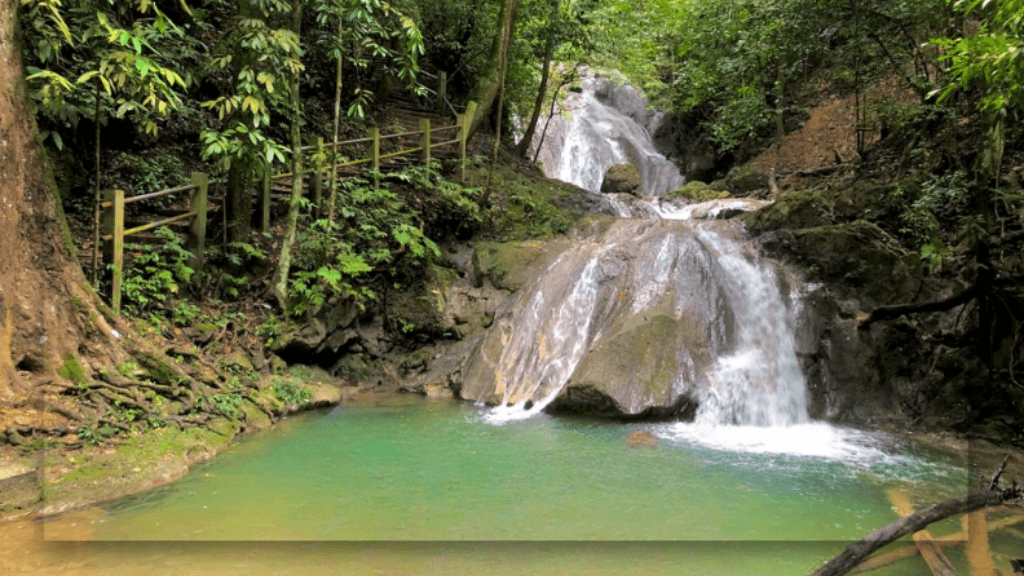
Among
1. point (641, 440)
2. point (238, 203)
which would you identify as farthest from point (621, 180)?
point (641, 440)

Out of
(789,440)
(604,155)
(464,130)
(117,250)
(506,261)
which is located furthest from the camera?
(604,155)

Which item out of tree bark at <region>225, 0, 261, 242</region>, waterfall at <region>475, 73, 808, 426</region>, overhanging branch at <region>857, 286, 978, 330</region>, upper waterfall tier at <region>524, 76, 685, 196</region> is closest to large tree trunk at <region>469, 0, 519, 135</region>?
upper waterfall tier at <region>524, 76, 685, 196</region>

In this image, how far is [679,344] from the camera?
29.6ft

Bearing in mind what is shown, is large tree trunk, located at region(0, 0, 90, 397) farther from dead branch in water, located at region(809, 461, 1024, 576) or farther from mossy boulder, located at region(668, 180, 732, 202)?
mossy boulder, located at region(668, 180, 732, 202)

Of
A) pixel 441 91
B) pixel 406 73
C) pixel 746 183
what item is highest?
pixel 441 91

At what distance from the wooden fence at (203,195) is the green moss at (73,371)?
135 centimetres

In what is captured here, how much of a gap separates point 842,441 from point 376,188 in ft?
28.0

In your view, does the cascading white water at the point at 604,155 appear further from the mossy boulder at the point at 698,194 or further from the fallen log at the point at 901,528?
the fallen log at the point at 901,528

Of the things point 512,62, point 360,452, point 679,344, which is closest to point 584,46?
point 512,62

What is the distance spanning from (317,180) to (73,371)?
5426mm

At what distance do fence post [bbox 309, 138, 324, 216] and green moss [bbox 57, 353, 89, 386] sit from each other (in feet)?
16.0

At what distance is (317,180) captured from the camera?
34.6 feet

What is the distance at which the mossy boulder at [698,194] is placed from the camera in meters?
15.8

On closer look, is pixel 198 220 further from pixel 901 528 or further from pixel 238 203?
pixel 901 528
